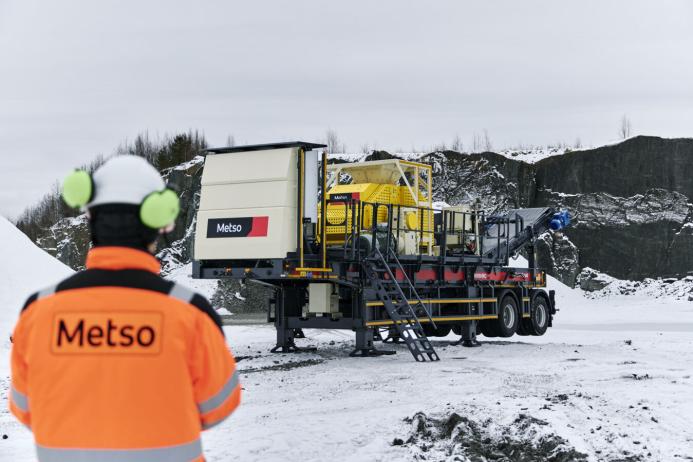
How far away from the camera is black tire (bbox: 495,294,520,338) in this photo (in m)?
20.3

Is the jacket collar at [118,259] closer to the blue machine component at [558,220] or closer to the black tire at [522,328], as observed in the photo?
the black tire at [522,328]

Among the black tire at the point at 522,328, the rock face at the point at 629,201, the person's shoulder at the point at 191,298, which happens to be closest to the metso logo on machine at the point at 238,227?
the black tire at the point at 522,328

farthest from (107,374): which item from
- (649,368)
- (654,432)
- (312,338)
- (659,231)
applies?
(659,231)

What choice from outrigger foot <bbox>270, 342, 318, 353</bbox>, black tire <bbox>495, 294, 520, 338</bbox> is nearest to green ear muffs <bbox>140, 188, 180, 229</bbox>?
outrigger foot <bbox>270, 342, 318, 353</bbox>

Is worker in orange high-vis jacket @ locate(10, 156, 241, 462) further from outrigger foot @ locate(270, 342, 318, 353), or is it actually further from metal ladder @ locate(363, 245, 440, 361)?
outrigger foot @ locate(270, 342, 318, 353)

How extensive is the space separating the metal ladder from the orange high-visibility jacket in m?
12.5

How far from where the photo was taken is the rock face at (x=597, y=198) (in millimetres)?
38000

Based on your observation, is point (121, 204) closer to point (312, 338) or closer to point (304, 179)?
point (304, 179)

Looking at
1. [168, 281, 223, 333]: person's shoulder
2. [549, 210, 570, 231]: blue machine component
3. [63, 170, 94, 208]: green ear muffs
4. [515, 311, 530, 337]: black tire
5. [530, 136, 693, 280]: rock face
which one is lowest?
[515, 311, 530, 337]: black tire

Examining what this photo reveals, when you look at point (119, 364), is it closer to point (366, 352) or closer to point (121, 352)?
point (121, 352)

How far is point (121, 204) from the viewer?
3064mm

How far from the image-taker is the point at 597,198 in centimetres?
3928

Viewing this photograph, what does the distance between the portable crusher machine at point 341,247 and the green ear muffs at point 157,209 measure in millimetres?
12010

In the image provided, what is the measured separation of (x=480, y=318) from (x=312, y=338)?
163 inches
